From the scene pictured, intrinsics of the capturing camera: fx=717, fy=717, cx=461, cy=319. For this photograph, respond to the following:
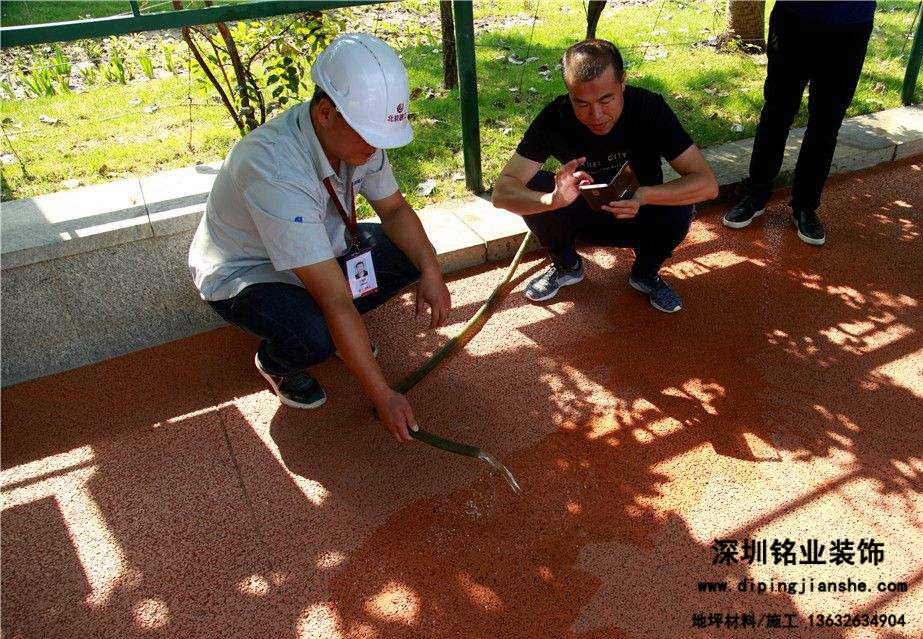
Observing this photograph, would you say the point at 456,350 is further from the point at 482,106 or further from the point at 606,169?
the point at 482,106

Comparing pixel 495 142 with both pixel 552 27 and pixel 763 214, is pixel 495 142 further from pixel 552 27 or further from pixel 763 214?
pixel 552 27

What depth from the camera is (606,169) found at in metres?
3.32

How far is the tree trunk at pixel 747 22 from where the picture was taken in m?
6.61

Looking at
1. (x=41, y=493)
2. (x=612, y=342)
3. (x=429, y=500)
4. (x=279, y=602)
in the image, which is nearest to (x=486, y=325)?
(x=612, y=342)

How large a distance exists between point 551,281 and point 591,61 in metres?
1.19

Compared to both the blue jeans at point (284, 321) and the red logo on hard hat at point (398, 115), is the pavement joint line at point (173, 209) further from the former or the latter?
the red logo on hard hat at point (398, 115)

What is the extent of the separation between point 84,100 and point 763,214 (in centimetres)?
484

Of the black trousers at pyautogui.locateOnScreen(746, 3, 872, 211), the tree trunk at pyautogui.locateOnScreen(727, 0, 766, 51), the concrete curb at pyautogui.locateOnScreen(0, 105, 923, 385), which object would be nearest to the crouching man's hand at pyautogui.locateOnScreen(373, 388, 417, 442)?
the concrete curb at pyautogui.locateOnScreen(0, 105, 923, 385)

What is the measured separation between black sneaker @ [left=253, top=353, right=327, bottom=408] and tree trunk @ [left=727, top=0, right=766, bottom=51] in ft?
18.6

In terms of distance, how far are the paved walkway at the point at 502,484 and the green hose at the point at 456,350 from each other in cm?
6

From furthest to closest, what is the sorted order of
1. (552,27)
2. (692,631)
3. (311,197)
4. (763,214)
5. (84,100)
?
(552,27)
(84,100)
(763,214)
(311,197)
(692,631)

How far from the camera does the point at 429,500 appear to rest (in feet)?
8.57

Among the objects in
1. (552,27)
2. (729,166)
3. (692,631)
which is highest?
(552,27)

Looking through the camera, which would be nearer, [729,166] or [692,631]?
[692,631]
